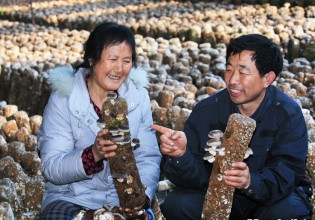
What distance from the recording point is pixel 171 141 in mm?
2990

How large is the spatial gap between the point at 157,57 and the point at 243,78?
4574 mm

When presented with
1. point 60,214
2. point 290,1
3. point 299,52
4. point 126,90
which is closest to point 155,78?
point 299,52

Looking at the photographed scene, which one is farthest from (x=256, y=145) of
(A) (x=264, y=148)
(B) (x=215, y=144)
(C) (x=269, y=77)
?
(B) (x=215, y=144)

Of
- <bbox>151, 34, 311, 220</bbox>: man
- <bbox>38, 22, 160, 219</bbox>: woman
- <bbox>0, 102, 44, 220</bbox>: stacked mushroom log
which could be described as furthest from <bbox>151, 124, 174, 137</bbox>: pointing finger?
<bbox>0, 102, 44, 220</bbox>: stacked mushroom log

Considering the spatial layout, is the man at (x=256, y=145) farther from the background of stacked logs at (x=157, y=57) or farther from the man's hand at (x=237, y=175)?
the background of stacked logs at (x=157, y=57)

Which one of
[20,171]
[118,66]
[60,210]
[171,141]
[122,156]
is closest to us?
[122,156]

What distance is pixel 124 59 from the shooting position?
332cm

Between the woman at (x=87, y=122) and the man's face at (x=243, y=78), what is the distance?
20.3 inches

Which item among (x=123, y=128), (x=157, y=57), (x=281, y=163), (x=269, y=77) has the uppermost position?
(x=269, y=77)

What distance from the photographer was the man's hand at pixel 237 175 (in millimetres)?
2854

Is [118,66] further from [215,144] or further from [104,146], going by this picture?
[215,144]

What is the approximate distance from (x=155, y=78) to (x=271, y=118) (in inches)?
122

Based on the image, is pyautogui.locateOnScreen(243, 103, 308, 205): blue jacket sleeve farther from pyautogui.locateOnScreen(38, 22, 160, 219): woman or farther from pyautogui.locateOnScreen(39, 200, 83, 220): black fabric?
pyautogui.locateOnScreen(39, 200, 83, 220): black fabric

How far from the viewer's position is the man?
3.21 metres
